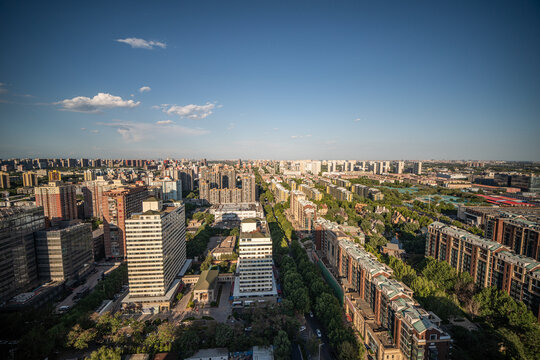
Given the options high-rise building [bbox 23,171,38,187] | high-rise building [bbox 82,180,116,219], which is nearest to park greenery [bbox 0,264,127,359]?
high-rise building [bbox 82,180,116,219]

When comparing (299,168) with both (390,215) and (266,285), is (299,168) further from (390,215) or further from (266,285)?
(266,285)

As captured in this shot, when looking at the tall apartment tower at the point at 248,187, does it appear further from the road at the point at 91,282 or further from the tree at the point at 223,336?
the tree at the point at 223,336

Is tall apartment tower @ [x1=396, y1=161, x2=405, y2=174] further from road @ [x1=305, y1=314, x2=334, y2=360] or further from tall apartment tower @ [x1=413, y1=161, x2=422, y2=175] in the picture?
road @ [x1=305, y1=314, x2=334, y2=360]

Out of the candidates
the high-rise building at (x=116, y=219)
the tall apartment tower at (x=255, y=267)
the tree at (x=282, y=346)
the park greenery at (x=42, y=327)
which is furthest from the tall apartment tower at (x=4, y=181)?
the tree at (x=282, y=346)

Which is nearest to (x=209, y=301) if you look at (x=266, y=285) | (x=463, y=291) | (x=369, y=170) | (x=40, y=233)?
(x=266, y=285)

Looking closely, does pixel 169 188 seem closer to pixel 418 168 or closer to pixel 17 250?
pixel 17 250

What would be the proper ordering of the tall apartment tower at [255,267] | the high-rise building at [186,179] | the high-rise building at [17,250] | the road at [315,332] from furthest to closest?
1. the high-rise building at [186,179]
2. the tall apartment tower at [255,267]
3. the high-rise building at [17,250]
4. the road at [315,332]
